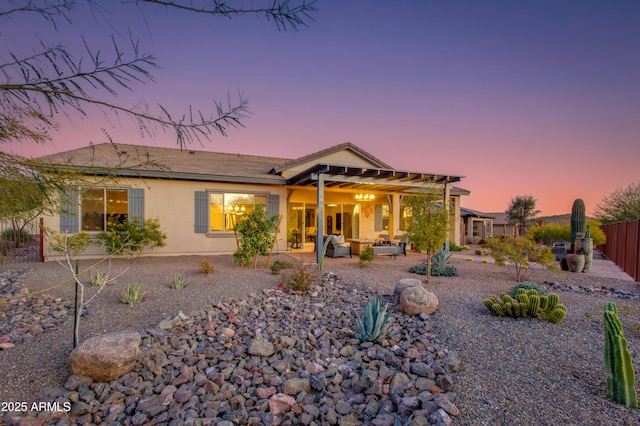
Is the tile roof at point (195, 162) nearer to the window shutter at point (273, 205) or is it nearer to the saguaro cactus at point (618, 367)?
the window shutter at point (273, 205)

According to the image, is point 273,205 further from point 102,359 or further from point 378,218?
point 102,359

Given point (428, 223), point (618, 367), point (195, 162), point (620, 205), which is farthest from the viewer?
point (620, 205)

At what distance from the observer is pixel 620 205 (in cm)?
1667

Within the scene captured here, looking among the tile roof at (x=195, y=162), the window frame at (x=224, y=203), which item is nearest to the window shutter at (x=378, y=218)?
the tile roof at (x=195, y=162)

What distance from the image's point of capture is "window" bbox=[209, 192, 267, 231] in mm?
11033

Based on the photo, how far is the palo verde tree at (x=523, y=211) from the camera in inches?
1057

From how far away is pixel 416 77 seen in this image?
9.34 meters

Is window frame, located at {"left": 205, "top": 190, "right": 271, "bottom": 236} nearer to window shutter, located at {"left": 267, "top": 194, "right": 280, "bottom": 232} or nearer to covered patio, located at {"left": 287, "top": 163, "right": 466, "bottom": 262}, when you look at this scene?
window shutter, located at {"left": 267, "top": 194, "right": 280, "bottom": 232}

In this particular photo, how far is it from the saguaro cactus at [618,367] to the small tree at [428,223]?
4.27 m

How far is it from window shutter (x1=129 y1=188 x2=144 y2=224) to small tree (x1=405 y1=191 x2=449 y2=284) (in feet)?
28.1

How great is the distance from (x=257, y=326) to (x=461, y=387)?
280 centimetres

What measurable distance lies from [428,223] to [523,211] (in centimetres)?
2587

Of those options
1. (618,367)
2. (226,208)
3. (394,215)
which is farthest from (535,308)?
(394,215)

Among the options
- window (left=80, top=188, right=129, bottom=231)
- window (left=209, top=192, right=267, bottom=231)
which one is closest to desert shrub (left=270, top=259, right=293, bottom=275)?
window (left=209, top=192, right=267, bottom=231)
